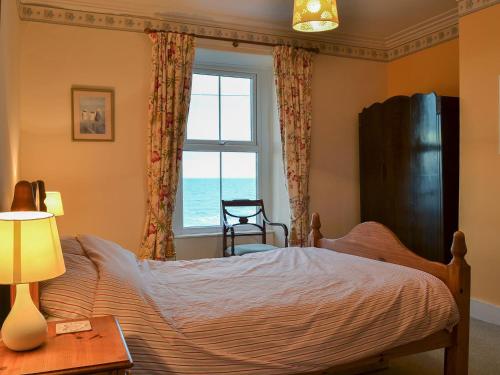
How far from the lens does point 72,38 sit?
Answer: 12.0 feet

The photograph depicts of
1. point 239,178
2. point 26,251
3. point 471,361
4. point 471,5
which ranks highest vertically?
point 471,5

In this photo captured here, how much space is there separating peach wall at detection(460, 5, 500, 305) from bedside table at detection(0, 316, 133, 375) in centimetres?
305

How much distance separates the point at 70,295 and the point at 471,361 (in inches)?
95.4

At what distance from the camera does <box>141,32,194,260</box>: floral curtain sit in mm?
3793

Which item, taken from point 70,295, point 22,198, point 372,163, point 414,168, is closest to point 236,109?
point 372,163

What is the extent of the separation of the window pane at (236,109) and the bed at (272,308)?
7.82ft

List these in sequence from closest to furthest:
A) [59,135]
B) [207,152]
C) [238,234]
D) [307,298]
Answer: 1. [307,298]
2. [59,135]
3. [238,234]
4. [207,152]

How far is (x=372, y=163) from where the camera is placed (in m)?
4.51

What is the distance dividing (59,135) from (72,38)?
83 cm

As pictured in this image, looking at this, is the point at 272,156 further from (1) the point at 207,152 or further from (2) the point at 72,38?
(2) the point at 72,38

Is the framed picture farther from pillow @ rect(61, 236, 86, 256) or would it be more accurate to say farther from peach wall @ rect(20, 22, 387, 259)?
pillow @ rect(61, 236, 86, 256)

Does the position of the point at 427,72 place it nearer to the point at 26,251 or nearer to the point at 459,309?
the point at 459,309

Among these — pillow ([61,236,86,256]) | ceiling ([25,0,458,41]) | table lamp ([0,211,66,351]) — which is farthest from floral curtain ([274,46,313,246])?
table lamp ([0,211,66,351])

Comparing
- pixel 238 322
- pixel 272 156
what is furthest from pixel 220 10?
pixel 238 322
